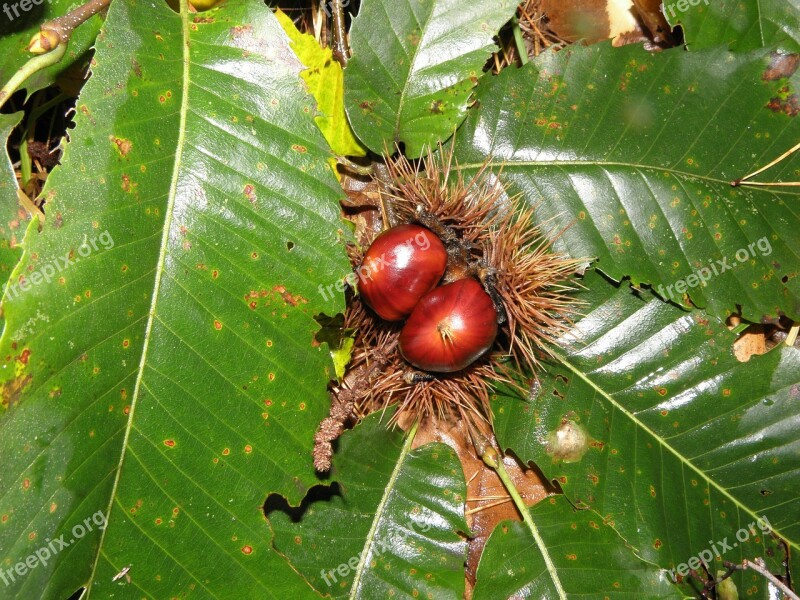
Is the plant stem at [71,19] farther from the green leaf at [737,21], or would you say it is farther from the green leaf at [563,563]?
the green leaf at [563,563]

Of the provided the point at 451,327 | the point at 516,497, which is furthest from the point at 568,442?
the point at 451,327

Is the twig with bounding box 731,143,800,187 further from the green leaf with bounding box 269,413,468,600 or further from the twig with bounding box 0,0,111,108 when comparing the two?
the twig with bounding box 0,0,111,108

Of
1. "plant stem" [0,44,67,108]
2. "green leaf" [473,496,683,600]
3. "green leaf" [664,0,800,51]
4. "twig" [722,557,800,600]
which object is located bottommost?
"twig" [722,557,800,600]

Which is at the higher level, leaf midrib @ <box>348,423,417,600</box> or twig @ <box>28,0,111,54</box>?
twig @ <box>28,0,111,54</box>

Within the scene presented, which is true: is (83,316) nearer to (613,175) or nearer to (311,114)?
(311,114)

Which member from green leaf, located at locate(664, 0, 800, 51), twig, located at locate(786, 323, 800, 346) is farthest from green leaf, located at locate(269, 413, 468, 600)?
green leaf, located at locate(664, 0, 800, 51)

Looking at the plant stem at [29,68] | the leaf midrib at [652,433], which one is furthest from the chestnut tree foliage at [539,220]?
the plant stem at [29,68]
